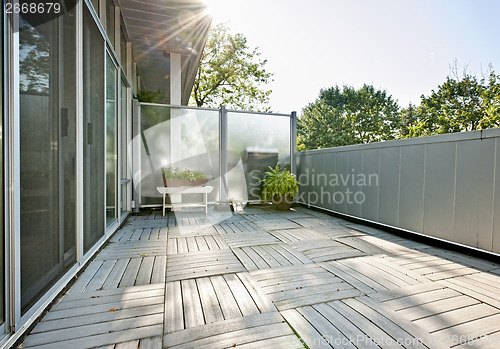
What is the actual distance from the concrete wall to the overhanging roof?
280cm

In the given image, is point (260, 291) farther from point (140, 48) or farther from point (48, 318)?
point (140, 48)

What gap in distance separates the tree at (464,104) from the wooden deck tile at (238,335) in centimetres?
1453

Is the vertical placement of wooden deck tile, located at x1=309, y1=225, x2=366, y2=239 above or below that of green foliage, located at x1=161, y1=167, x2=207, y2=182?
below

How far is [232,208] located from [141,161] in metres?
1.68

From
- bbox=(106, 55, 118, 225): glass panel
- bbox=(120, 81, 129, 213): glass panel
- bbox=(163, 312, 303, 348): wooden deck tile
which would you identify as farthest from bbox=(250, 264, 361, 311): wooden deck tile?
bbox=(120, 81, 129, 213): glass panel

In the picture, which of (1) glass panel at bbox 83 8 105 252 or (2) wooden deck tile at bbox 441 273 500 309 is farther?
(1) glass panel at bbox 83 8 105 252

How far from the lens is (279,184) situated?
14.4ft

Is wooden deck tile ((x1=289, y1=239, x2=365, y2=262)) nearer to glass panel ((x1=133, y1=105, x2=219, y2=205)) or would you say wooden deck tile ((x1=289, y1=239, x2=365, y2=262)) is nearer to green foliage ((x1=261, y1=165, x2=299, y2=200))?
green foliage ((x1=261, y1=165, x2=299, y2=200))

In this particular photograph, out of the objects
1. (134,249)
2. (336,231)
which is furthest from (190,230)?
(336,231)

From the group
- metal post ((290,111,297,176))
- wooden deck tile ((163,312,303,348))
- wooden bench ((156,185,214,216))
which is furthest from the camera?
metal post ((290,111,297,176))

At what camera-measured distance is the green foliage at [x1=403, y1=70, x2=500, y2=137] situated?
13.8 metres

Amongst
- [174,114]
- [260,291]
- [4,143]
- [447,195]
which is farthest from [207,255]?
[174,114]

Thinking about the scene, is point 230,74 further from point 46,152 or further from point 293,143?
point 46,152

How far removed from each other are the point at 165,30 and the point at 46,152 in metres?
3.43
